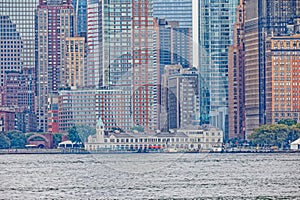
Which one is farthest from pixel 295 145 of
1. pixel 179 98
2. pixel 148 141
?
pixel 148 141

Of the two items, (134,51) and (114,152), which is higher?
(134,51)

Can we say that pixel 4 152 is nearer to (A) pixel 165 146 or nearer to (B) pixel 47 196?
(A) pixel 165 146

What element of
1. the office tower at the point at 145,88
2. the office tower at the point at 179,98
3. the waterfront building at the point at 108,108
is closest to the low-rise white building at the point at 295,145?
the office tower at the point at 179,98

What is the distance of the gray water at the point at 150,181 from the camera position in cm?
8425

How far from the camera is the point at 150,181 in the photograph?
97.4 m

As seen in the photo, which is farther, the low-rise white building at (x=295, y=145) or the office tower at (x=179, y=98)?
the low-rise white building at (x=295, y=145)

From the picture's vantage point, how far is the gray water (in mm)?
84250

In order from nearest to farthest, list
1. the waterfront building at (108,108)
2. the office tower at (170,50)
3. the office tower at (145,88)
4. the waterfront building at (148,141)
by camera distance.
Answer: the waterfront building at (108,108) → the office tower at (145,88) → the waterfront building at (148,141) → the office tower at (170,50)

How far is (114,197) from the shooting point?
81750 millimetres

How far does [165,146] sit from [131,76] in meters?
10.1

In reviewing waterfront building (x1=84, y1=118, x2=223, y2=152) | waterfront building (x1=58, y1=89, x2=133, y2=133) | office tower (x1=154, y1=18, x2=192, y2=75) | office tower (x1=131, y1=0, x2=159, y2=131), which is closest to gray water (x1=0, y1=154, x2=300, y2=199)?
waterfront building (x1=58, y1=89, x2=133, y2=133)

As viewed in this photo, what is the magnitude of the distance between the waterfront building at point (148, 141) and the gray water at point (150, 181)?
31.4 m

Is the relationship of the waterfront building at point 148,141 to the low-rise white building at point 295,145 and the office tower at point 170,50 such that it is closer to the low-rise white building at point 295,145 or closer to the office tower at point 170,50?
the office tower at point 170,50

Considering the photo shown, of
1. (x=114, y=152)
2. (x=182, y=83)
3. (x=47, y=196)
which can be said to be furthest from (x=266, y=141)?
(x=47, y=196)
